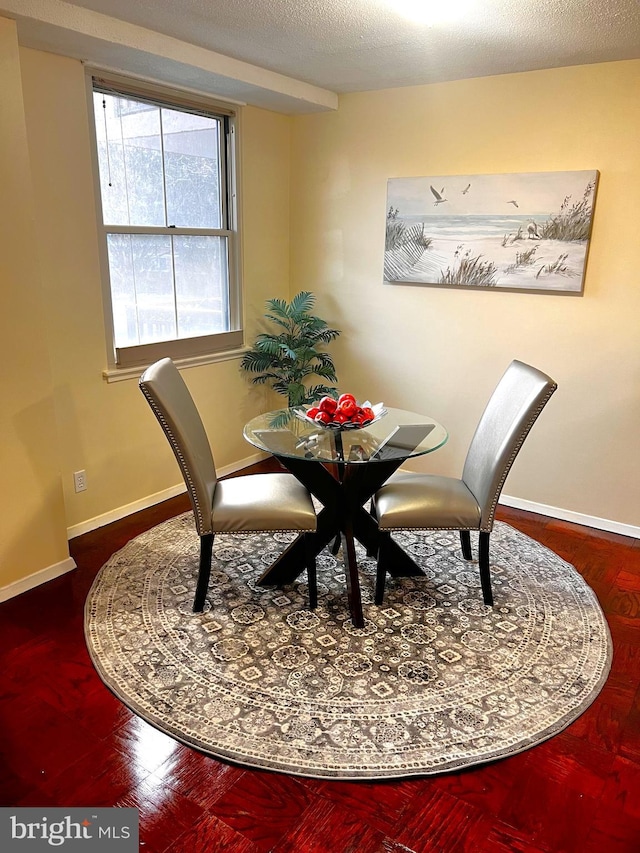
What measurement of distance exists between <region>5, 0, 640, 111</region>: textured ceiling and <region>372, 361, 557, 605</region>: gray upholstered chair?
4.55 feet

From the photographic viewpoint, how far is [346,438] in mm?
2637

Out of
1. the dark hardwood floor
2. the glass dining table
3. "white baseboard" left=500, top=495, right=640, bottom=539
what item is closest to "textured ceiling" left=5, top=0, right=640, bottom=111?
the glass dining table

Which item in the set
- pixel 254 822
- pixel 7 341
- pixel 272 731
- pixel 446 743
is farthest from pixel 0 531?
pixel 446 743

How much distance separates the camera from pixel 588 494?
3.48 metres

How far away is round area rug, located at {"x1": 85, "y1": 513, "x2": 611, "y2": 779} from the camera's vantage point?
6.36 feet

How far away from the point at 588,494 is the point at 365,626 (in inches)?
67.1

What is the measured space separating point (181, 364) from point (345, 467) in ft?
5.08

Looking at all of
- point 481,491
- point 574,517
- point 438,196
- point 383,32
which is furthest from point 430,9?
point 574,517

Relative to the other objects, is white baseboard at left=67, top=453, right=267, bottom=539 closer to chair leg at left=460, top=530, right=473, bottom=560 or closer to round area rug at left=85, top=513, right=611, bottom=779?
round area rug at left=85, top=513, right=611, bottom=779

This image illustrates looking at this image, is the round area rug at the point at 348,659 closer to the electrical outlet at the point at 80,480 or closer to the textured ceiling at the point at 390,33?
the electrical outlet at the point at 80,480

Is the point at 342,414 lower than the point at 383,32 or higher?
lower

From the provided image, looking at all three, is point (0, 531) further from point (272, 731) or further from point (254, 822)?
point (254, 822)

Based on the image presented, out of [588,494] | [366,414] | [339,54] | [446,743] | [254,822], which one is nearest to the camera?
[254,822]

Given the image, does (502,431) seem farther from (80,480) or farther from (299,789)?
(80,480)
